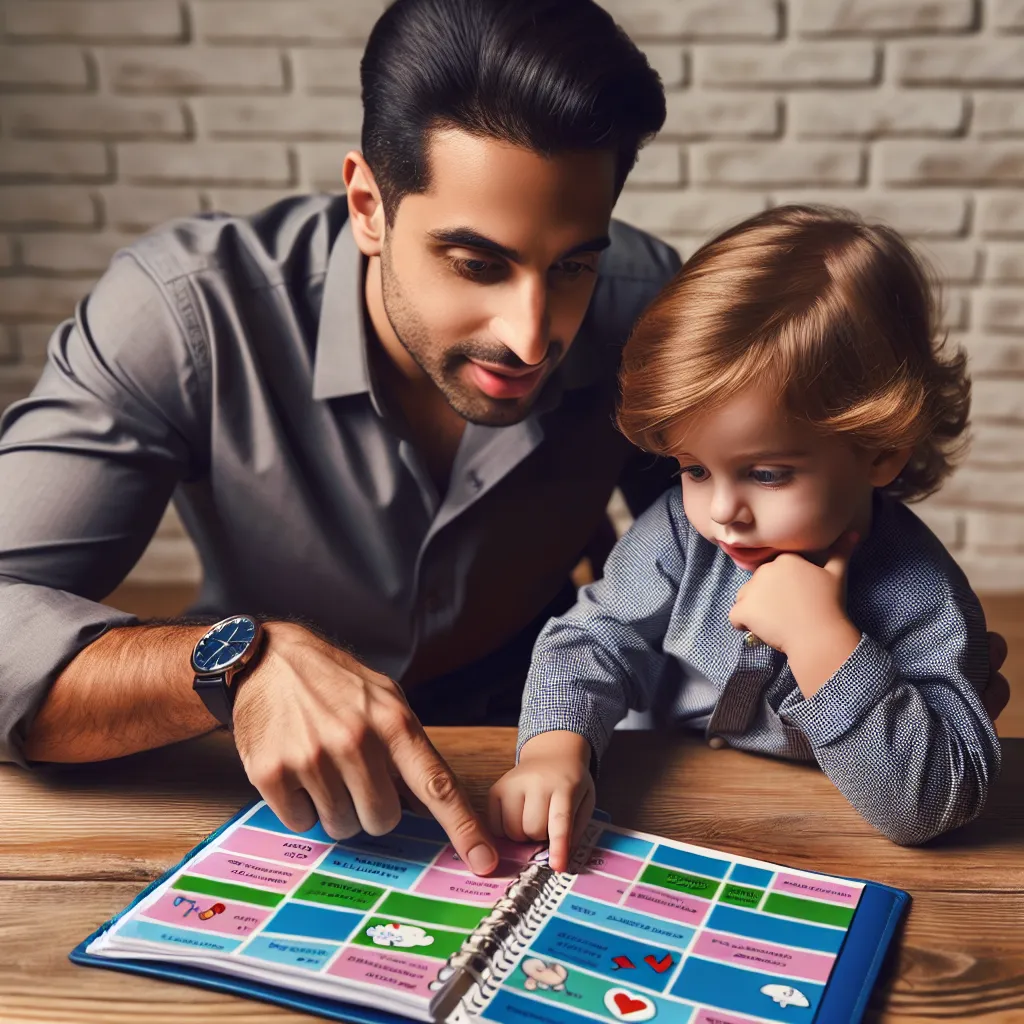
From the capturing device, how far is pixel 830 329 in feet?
2.91

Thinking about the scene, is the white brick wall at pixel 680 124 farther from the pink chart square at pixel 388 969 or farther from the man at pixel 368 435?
the pink chart square at pixel 388 969

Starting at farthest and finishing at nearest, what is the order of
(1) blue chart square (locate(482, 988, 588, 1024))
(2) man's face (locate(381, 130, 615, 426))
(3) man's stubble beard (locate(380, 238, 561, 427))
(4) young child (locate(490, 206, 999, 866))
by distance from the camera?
1. (3) man's stubble beard (locate(380, 238, 561, 427))
2. (2) man's face (locate(381, 130, 615, 426))
3. (4) young child (locate(490, 206, 999, 866))
4. (1) blue chart square (locate(482, 988, 588, 1024))

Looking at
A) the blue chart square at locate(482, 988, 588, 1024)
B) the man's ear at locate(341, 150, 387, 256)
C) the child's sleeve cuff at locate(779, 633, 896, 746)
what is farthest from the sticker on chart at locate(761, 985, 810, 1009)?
the man's ear at locate(341, 150, 387, 256)

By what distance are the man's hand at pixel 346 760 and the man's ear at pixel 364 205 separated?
57 centimetres

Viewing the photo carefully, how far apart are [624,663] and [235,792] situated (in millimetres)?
347

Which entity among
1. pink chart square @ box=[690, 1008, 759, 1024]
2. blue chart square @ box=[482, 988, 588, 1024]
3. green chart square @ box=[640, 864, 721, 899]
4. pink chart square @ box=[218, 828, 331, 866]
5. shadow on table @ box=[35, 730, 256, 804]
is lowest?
shadow on table @ box=[35, 730, 256, 804]

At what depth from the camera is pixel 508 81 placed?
1024 mm

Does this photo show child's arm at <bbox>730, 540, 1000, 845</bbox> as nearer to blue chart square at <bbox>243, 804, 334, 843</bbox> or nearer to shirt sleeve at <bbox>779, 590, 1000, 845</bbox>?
shirt sleeve at <bbox>779, 590, 1000, 845</bbox>

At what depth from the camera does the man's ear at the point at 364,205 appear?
1198 millimetres

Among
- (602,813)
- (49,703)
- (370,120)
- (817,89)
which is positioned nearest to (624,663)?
(602,813)

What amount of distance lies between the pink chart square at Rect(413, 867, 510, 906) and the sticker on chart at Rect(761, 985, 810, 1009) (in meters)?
0.18

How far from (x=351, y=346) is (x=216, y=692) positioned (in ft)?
1.70

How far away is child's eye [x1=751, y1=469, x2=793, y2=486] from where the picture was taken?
0.89 meters

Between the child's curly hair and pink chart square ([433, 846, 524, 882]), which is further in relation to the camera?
the child's curly hair
